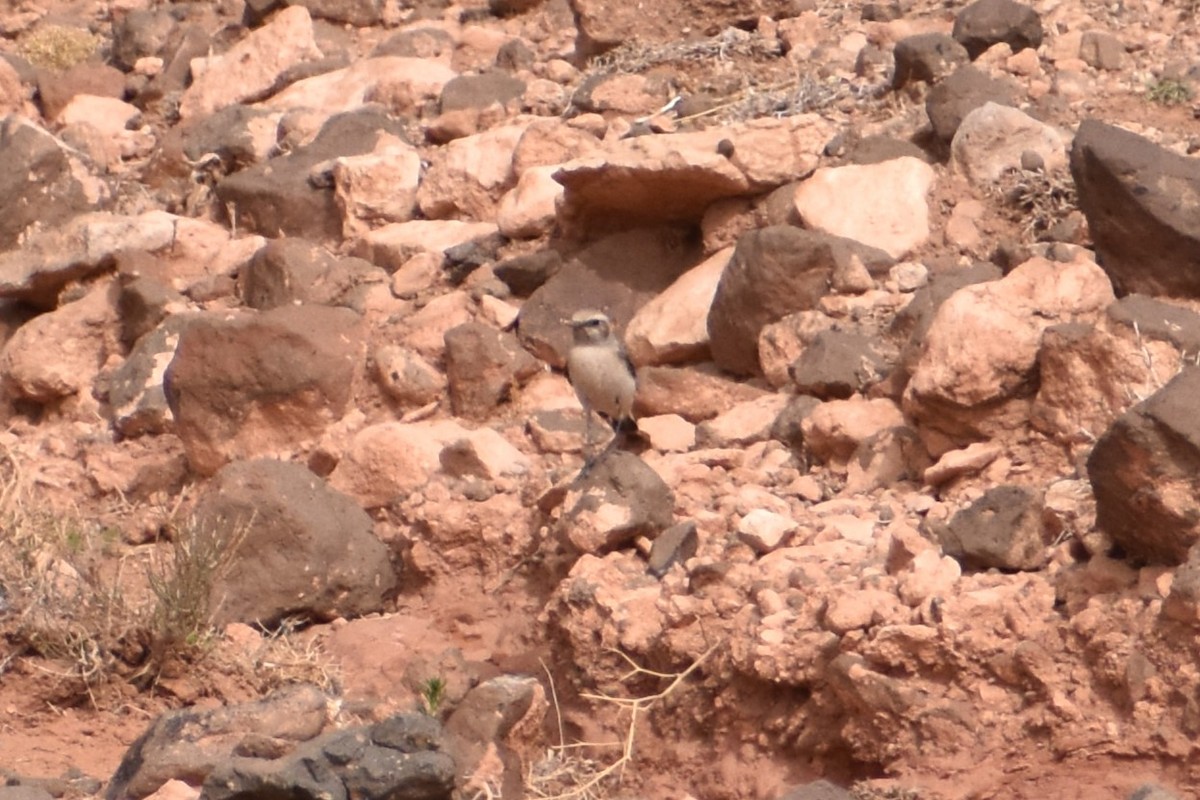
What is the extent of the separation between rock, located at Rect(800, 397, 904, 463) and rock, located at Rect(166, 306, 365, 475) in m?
2.36

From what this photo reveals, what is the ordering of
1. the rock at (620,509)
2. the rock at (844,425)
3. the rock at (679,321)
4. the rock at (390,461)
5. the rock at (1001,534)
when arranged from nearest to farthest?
1. the rock at (1001,534)
2. the rock at (620,509)
3. the rock at (844,425)
4. the rock at (390,461)
5. the rock at (679,321)

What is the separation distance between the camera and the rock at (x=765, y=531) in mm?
6242

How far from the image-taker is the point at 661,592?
6.36m

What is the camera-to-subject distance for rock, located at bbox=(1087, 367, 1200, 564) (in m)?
5.13

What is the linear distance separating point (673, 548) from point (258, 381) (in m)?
2.55

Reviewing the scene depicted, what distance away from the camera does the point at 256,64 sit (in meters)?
11.4

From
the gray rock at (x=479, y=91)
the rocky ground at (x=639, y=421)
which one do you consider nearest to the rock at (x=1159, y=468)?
the rocky ground at (x=639, y=421)

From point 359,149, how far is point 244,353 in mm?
2041

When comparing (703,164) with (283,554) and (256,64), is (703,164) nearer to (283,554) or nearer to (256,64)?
(283,554)

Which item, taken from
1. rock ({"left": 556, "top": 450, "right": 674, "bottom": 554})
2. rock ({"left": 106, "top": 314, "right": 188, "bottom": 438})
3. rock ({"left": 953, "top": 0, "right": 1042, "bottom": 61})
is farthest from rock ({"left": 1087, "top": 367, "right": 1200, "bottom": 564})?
rock ({"left": 106, "top": 314, "right": 188, "bottom": 438})

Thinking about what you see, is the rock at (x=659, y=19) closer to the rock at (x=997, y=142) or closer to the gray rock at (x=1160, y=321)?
the rock at (x=997, y=142)

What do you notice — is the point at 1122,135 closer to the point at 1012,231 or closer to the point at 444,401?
the point at 1012,231

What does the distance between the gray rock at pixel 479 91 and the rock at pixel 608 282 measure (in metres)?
1.73

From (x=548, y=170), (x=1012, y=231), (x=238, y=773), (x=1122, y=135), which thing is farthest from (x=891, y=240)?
(x=238, y=773)
